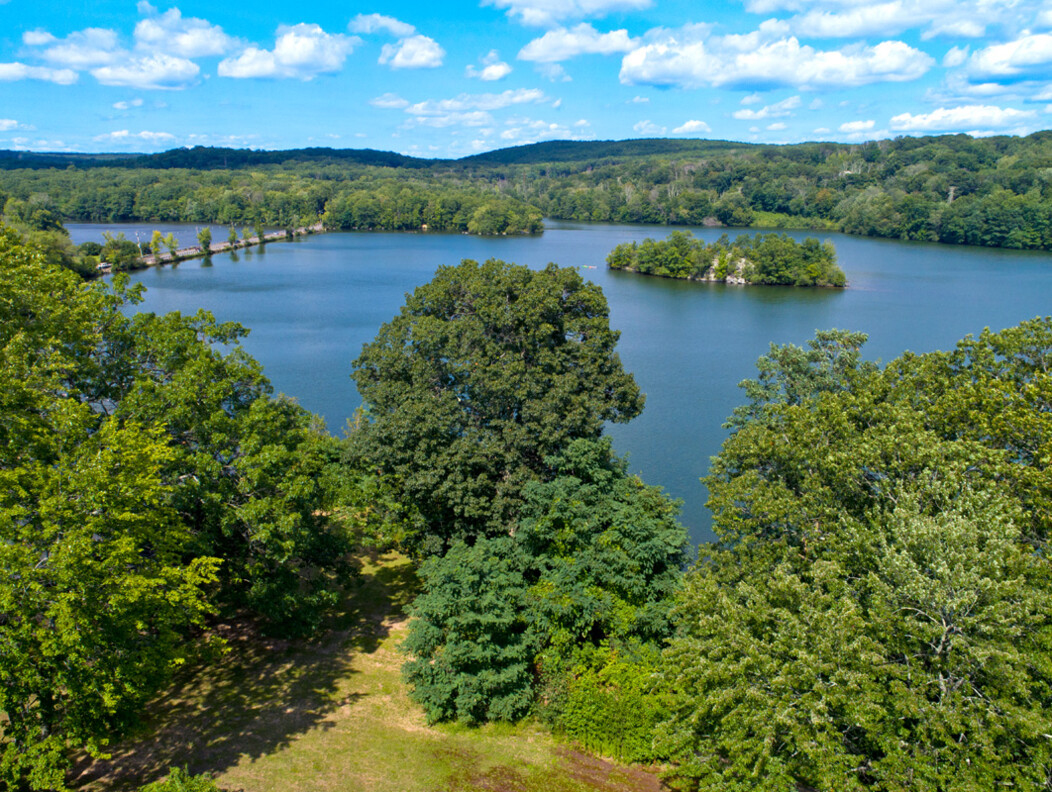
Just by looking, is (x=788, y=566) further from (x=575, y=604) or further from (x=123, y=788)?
(x=123, y=788)

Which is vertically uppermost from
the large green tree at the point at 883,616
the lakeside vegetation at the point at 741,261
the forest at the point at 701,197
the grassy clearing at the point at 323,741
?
the forest at the point at 701,197

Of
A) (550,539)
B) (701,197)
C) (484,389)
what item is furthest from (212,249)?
(550,539)

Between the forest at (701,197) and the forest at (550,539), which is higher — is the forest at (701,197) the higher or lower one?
the higher one

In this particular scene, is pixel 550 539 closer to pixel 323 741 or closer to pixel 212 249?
pixel 323 741

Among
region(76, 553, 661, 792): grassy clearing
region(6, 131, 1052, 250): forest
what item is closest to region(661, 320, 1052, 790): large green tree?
region(76, 553, 661, 792): grassy clearing

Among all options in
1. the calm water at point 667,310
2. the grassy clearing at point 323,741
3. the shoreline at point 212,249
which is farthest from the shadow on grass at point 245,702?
the shoreline at point 212,249

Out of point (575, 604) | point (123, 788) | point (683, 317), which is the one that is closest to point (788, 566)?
point (575, 604)

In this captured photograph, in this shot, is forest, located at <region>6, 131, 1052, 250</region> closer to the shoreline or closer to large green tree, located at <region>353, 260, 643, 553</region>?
the shoreline

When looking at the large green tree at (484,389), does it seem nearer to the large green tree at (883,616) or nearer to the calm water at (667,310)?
the large green tree at (883,616)
